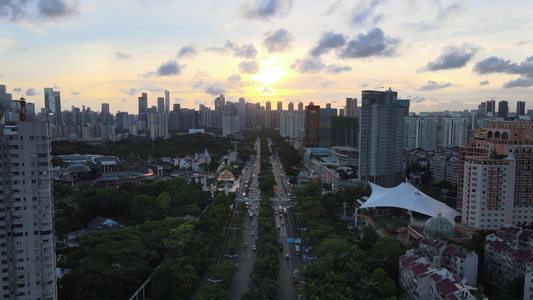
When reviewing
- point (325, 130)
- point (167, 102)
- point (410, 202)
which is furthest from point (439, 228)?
point (167, 102)

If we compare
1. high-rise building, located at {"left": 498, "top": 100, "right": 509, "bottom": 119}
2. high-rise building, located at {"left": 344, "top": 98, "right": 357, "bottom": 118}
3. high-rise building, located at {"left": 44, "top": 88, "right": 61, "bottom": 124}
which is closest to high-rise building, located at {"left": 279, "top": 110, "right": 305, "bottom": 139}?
high-rise building, located at {"left": 344, "top": 98, "right": 357, "bottom": 118}

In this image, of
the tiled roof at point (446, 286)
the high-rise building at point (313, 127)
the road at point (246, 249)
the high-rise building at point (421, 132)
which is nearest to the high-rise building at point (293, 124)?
the high-rise building at point (313, 127)

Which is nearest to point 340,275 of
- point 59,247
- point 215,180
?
point 59,247

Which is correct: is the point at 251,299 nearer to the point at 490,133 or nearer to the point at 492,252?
the point at 492,252

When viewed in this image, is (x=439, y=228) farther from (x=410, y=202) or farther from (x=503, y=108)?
(x=503, y=108)

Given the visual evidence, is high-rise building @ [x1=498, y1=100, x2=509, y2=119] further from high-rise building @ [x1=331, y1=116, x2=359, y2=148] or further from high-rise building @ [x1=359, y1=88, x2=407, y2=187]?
high-rise building @ [x1=359, y1=88, x2=407, y2=187]

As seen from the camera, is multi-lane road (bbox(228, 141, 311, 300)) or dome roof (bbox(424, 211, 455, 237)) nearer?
multi-lane road (bbox(228, 141, 311, 300))
